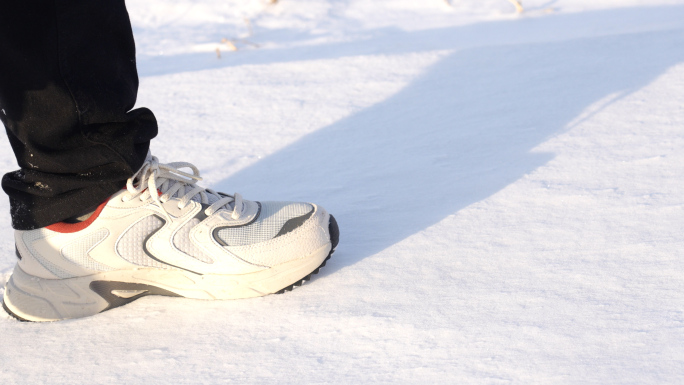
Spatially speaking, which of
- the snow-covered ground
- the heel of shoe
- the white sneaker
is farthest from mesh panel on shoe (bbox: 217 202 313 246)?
the heel of shoe

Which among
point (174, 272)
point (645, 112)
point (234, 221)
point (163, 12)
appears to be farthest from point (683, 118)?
point (163, 12)

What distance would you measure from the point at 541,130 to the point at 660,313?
0.96 metres

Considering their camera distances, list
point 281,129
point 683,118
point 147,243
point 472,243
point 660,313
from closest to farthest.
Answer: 1. point 660,313
2. point 147,243
3. point 472,243
4. point 683,118
5. point 281,129

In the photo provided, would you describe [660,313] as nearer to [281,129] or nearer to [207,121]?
[281,129]

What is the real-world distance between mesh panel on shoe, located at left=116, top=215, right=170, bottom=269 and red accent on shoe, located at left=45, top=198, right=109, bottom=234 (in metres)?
0.06

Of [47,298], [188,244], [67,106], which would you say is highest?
[67,106]

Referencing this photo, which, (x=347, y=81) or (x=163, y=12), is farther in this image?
(x=163, y=12)

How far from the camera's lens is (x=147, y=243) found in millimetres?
1117

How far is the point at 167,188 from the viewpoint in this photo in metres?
1.15

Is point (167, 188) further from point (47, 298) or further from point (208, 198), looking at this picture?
point (47, 298)

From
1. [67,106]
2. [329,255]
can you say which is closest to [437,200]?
[329,255]

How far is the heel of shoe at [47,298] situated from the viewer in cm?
112

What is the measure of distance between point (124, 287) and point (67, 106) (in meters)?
0.34

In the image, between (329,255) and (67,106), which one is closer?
(67,106)
